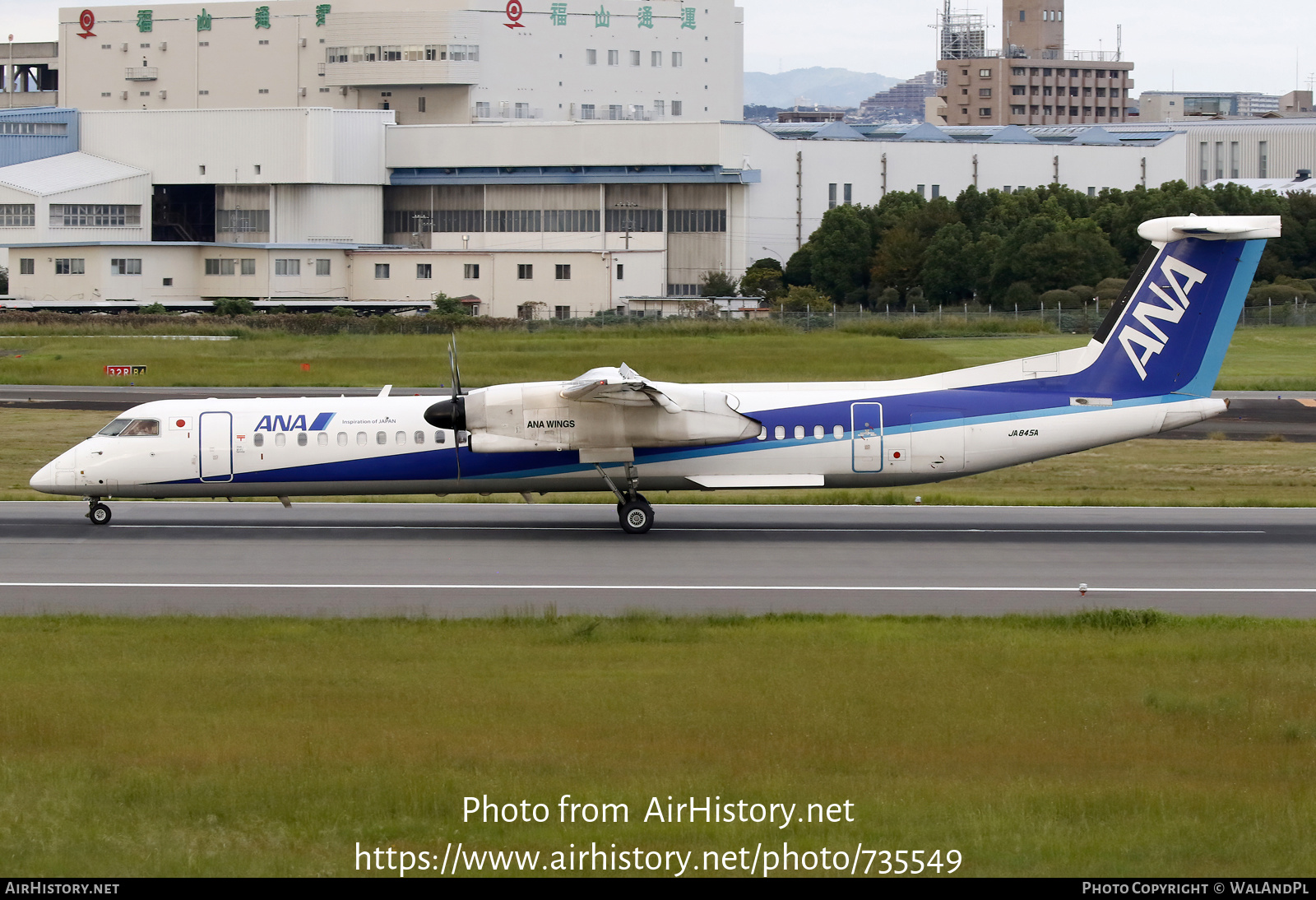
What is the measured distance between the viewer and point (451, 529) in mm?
27828

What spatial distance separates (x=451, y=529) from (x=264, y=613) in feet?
26.2

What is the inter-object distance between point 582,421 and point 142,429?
27.4 feet

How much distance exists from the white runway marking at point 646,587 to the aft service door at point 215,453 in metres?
5.15

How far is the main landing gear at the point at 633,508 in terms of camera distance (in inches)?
1061

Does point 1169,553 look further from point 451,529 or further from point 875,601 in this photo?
point 451,529

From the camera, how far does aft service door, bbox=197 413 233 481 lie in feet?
89.2

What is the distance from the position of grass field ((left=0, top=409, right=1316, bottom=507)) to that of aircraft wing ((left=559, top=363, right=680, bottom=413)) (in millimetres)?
6265

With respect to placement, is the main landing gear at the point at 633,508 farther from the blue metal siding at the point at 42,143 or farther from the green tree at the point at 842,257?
the blue metal siding at the point at 42,143

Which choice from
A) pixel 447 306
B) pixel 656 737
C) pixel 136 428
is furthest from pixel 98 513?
pixel 447 306

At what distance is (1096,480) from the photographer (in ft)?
120

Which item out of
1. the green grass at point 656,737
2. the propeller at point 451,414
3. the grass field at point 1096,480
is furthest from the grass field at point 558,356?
the green grass at point 656,737

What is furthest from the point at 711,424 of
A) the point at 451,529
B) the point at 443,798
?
the point at 443,798

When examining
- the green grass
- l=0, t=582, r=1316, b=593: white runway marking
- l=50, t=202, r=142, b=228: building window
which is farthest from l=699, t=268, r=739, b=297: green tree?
the green grass

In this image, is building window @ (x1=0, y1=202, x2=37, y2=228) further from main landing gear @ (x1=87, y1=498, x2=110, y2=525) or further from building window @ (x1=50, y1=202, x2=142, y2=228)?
main landing gear @ (x1=87, y1=498, x2=110, y2=525)
